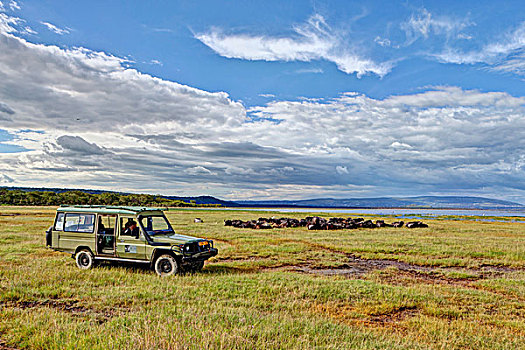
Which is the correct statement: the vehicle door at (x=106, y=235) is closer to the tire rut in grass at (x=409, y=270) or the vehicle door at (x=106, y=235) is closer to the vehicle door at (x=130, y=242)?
the vehicle door at (x=130, y=242)

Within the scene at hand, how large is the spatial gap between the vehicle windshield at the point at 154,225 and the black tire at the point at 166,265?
1172mm

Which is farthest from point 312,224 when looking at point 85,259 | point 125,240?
point 125,240

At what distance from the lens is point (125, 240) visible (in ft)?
47.2

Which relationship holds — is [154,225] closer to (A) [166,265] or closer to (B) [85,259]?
(A) [166,265]

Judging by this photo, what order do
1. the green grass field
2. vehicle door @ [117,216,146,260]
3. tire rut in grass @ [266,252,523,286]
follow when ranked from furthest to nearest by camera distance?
tire rut in grass @ [266,252,523,286] → vehicle door @ [117,216,146,260] → the green grass field

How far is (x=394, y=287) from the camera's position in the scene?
13.3m

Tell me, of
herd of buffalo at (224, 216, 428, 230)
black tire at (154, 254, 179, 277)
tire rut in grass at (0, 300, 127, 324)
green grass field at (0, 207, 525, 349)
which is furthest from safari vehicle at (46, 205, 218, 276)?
herd of buffalo at (224, 216, 428, 230)

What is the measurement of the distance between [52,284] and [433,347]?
1118 centimetres

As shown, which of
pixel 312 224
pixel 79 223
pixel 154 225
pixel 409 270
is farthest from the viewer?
pixel 312 224

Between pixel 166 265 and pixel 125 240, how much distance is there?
189 centimetres

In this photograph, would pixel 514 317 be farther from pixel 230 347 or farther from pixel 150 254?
pixel 150 254

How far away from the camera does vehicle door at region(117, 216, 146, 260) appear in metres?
14.2

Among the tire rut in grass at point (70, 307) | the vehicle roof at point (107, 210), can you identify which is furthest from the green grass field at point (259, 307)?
the vehicle roof at point (107, 210)

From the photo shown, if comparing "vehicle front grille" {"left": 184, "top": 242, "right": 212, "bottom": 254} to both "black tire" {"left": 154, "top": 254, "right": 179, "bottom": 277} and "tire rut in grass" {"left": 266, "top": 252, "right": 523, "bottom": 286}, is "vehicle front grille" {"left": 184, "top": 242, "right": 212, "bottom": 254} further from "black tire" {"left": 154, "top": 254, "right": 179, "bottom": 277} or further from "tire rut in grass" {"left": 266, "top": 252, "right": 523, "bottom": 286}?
"tire rut in grass" {"left": 266, "top": 252, "right": 523, "bottom": 286}
